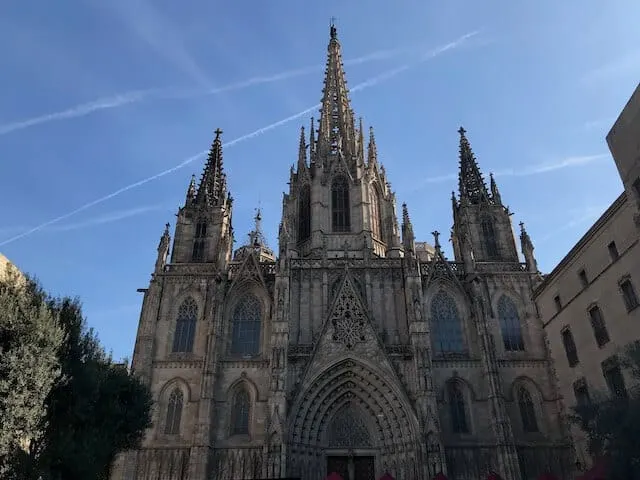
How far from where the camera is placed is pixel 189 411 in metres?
27.2

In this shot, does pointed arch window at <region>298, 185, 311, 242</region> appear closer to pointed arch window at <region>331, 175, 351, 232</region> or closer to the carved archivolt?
pointed arch window at <region>331, 175, 351, 232</region>

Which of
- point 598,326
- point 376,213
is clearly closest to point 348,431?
point 598,326

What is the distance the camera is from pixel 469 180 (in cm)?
3822

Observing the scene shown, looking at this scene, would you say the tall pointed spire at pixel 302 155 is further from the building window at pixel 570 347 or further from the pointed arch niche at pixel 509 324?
the building window at pixel 570 347

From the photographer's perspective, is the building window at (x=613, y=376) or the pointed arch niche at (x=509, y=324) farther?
the pointed arch niche at (x=509, y=324)

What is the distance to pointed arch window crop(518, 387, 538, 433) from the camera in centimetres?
2734

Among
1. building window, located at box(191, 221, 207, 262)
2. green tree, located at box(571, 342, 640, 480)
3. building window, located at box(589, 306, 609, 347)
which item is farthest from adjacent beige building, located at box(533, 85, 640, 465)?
building window, located at box(191, 221, 207, 262)

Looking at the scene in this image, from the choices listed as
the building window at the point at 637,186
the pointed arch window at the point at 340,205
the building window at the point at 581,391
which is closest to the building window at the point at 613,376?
the building window at the point at 581,391

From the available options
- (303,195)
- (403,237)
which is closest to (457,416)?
(403,237)

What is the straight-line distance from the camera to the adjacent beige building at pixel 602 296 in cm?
1892

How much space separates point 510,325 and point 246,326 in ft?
53.3

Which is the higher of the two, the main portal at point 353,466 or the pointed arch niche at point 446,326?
the pointed arch niche at point 446,326

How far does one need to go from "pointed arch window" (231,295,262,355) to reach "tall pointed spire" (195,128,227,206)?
9.22m

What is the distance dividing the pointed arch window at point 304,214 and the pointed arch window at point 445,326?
34.1 feet
